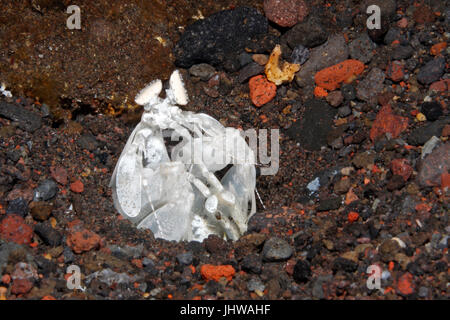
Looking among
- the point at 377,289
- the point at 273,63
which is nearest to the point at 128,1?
the point at 273,63

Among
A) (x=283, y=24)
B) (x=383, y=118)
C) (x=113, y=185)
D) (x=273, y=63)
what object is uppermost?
(x=283, y=24)

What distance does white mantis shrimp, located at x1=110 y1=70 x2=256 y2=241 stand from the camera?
323cm

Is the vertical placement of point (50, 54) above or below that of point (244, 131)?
above

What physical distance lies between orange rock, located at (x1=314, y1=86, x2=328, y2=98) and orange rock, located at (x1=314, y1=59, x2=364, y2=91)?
0.03 metres

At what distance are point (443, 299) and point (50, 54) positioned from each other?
263 centimetres

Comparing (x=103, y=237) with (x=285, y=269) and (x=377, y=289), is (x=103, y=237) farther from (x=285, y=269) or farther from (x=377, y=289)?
(x=377, y=289)

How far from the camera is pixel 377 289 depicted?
2.59 m

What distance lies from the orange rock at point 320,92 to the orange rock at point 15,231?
1906 millimetres

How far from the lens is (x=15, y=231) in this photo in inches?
114

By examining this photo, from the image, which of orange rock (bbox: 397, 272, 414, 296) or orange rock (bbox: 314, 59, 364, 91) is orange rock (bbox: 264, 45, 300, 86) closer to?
orange rock (bbox: 314, 59, 364, 91)

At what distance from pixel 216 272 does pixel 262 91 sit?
134 cm

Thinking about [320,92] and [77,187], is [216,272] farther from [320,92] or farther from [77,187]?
[320,92]

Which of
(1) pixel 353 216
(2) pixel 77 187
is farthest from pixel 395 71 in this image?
(2) pixel 77 187

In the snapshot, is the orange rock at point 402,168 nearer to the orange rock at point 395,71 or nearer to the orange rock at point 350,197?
the orange rock at point 350,197
